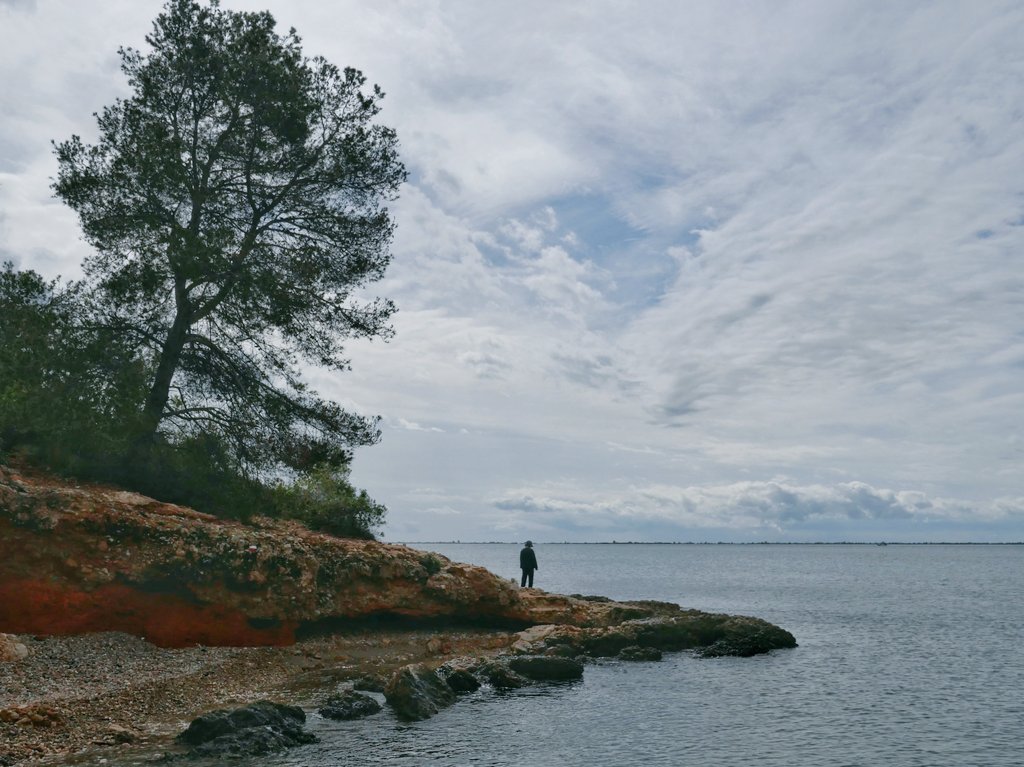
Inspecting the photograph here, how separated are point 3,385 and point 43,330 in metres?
1.84

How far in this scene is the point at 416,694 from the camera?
18.6 metres

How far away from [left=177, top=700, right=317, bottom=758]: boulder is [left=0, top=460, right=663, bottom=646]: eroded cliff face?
589 cm

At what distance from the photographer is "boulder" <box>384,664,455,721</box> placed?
18.3 m

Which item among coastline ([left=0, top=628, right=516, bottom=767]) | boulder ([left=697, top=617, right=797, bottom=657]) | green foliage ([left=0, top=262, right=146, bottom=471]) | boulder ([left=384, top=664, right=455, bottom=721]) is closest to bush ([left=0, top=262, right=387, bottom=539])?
green foliage ([left=0, top=262, right=146, bottom=471])

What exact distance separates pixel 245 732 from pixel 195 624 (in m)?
6.93

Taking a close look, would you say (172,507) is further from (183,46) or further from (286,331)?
(183,46)

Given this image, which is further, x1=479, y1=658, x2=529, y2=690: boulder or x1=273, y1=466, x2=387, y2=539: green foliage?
x1=273, y1=466, x2=387, y2=539: green foliage

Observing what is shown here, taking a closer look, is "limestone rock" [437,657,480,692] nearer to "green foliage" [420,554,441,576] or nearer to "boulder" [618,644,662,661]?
"green foliage" [420,554,441,576]

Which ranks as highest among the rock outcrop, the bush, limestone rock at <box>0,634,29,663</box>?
the bush

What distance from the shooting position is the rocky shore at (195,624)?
1572 centimetres

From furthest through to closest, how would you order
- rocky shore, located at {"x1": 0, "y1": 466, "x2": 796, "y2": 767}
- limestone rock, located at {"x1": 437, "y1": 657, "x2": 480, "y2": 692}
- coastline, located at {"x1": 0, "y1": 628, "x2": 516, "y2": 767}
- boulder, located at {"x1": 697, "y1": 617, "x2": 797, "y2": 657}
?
1. boulder, located at {"x1": 697, "y1": 617, "x2": 797, "y2": 657}
2. limestone rock, located at {"x1": 437, "y1": 657, "x2": 480, "y2": 692}
3. rocky shore, located at {"x1": 0, "y1": 466, "x2": 796, "y2": 767}
4. coastline, located at {"x1": 0, "y1": 628, "x2": 516, "y2": 767}

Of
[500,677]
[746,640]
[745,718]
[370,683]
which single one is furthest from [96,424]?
[746,640]

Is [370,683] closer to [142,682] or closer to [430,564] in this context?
[142,682]

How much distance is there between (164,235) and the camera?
24578mm
